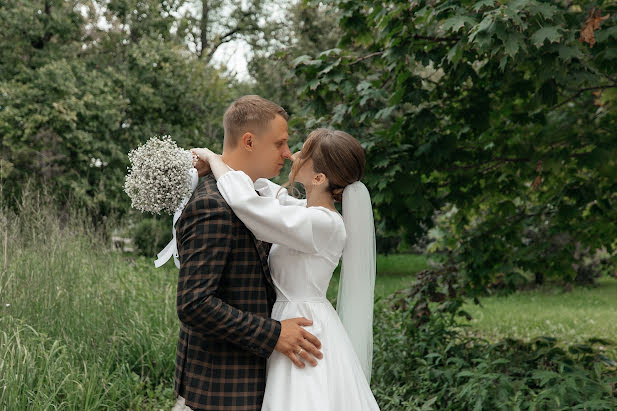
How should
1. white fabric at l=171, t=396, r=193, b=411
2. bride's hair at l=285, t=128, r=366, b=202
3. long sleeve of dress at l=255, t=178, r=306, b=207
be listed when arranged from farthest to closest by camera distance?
white fabric at l=171, t=396, r=193, b=411, long sleeve of dress at l=255, t=178, r=306, b=207, bride's hair at l=285, t=128, r=366, b=202

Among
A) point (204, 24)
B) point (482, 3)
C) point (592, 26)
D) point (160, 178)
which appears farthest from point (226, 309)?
point (204, 24)

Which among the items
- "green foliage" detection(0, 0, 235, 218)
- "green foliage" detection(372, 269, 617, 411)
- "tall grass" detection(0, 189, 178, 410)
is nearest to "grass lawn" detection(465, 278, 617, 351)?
"green foliage" detection(372, 269, 617, 411)

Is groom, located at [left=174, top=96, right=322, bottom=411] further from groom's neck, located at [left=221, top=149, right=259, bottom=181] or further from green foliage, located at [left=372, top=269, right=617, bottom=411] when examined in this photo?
green foliage, located at [left=372, top=269, right=617, bottom=411]

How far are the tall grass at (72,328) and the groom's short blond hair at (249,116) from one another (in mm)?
2217

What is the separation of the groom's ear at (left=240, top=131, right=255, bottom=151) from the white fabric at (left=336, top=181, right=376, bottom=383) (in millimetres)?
412

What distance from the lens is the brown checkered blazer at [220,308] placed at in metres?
2.03

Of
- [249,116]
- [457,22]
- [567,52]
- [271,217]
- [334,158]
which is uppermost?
[457,22]

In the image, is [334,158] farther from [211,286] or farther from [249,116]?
[211,286]

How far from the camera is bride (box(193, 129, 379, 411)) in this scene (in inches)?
83.9

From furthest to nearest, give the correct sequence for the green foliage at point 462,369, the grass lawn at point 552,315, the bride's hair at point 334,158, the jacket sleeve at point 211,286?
the grass lawn at point 552,315 < the green foliage at point 462,369 < the bride's hair at point 334,158 < the jacket sleeve at point 211,286

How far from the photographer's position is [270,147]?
7.72 feet

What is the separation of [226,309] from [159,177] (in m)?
0.58

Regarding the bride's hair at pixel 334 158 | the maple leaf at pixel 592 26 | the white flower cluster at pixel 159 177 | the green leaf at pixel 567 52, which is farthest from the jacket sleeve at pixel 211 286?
the maple leaf at pixel 592 26

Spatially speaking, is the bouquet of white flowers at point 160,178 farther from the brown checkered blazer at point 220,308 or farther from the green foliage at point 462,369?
the green foliage at point 462,369
